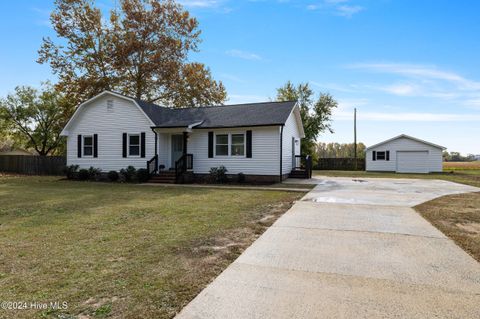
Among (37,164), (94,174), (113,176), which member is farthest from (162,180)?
(37,164)

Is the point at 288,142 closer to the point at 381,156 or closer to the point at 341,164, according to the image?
the point at 381,156

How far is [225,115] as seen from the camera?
17.1m

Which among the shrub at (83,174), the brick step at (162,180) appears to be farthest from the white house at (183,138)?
the shrub at (83,174)

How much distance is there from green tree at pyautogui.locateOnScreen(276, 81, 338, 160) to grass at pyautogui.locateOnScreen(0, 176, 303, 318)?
82.3ft

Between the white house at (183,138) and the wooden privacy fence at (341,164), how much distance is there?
16361mm

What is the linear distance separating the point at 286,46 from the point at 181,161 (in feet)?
30.7

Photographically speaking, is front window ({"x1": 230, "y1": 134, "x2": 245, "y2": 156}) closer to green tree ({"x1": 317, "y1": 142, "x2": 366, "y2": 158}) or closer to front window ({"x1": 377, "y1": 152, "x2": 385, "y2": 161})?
front window ({"x1": 377, "y1": 152, "x2": 385, "y2": 161})

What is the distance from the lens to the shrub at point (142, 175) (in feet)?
51.2

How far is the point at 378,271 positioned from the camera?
11.1ft

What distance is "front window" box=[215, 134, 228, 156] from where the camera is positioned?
52.5 feet

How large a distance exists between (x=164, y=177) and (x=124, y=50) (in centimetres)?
1410

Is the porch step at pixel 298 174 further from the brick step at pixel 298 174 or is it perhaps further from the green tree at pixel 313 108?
the green tree at pixel 313 108

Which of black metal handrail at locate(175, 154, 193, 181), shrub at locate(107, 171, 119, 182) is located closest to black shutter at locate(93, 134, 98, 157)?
shrub at locate(107, 171, 119, 182)

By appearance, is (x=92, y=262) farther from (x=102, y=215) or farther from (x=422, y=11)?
(x=422, y=11)
